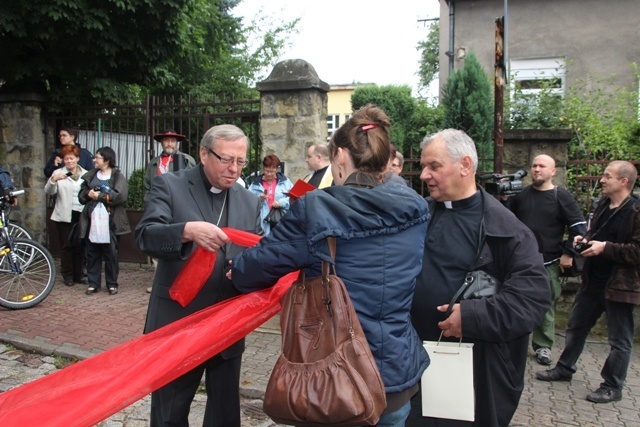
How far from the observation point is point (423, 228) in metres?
2.41

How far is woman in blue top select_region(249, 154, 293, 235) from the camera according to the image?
24.4 feet

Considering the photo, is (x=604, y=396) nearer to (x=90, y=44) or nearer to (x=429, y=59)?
(x=90, y=44)

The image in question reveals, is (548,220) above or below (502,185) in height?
below

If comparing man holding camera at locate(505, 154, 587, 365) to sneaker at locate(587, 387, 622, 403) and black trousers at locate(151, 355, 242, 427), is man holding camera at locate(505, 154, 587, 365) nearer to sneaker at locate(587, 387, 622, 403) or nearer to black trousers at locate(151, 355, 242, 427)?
sneaker at locate(587, 387, 622, 403)

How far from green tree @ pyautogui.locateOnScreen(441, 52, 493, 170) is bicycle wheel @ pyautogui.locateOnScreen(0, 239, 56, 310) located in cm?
788

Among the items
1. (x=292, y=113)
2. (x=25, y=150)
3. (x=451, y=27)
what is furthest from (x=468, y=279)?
(x=451, y=27)

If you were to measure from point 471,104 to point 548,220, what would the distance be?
634 centimetres

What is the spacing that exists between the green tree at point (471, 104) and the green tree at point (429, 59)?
30.5m

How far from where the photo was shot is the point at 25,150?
9945mm

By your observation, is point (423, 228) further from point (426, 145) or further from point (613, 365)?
point (613, 365)

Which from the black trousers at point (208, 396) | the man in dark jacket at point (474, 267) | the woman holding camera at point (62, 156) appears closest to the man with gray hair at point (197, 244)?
the black trousers at point (208, 396)

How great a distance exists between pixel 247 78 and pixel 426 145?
1852 centimetres

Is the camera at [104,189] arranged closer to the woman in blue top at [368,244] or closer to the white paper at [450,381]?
the woman in blue top at [368,244]

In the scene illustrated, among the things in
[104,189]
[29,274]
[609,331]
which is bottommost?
[609,331]
